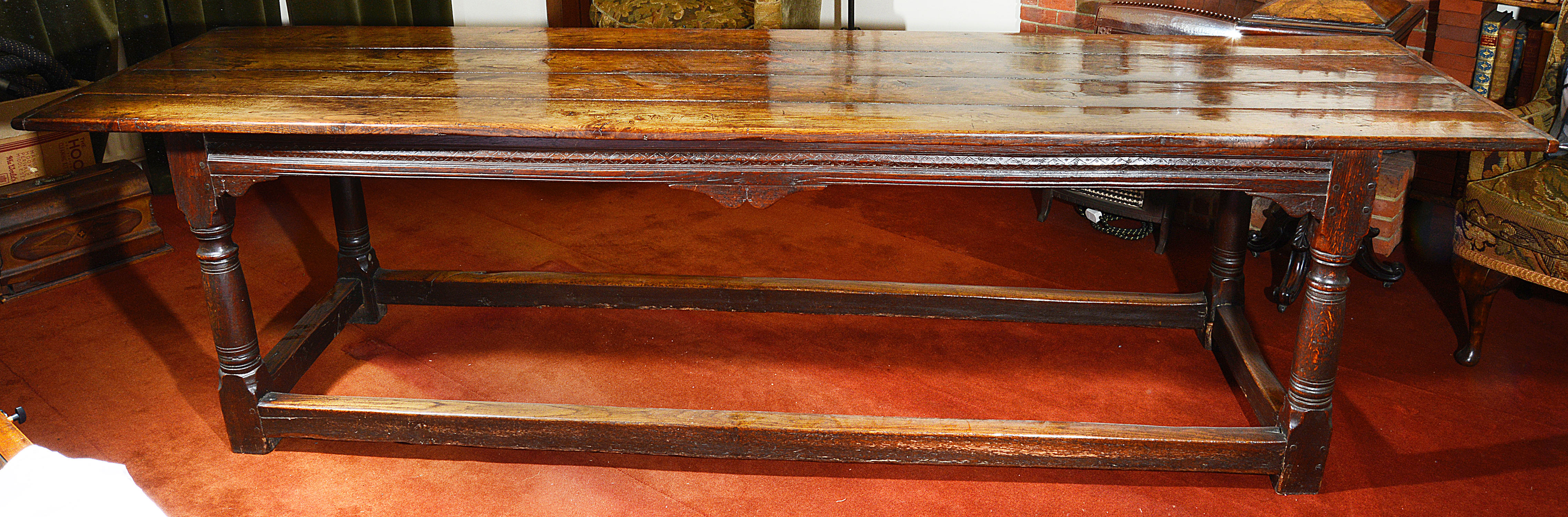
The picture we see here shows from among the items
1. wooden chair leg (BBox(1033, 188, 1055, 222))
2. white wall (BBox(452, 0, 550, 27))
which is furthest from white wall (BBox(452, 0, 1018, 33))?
wooden chair leg (BBox(1033, 188, 1055, 222))

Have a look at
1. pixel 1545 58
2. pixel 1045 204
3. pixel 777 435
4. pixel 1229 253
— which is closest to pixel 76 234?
pixel 777 435

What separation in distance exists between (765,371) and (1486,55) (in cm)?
216

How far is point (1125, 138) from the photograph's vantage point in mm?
1659

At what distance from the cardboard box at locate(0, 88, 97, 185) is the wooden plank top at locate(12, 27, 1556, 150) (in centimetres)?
102

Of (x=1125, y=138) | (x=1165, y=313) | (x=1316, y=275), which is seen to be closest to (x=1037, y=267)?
(x=1165, y=313)

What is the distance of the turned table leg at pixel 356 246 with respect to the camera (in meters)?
2.67

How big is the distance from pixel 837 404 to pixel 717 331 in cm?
48

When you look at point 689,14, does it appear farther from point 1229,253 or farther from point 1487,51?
point 1487,51

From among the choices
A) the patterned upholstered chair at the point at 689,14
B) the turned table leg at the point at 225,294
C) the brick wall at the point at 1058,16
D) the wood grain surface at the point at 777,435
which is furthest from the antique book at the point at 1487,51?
the turned table leg at the point at 225,294

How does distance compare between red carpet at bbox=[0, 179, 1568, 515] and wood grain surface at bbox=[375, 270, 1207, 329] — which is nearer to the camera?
red carpet at bbox=[0, 179, 1568, 515]

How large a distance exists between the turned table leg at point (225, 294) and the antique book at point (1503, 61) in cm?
313

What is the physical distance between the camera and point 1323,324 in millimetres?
1912

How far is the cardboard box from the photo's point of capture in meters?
2.99

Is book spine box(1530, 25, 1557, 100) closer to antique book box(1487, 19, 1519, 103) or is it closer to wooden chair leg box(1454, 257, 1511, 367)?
antique book box(1487, 19, 1519, 103)
